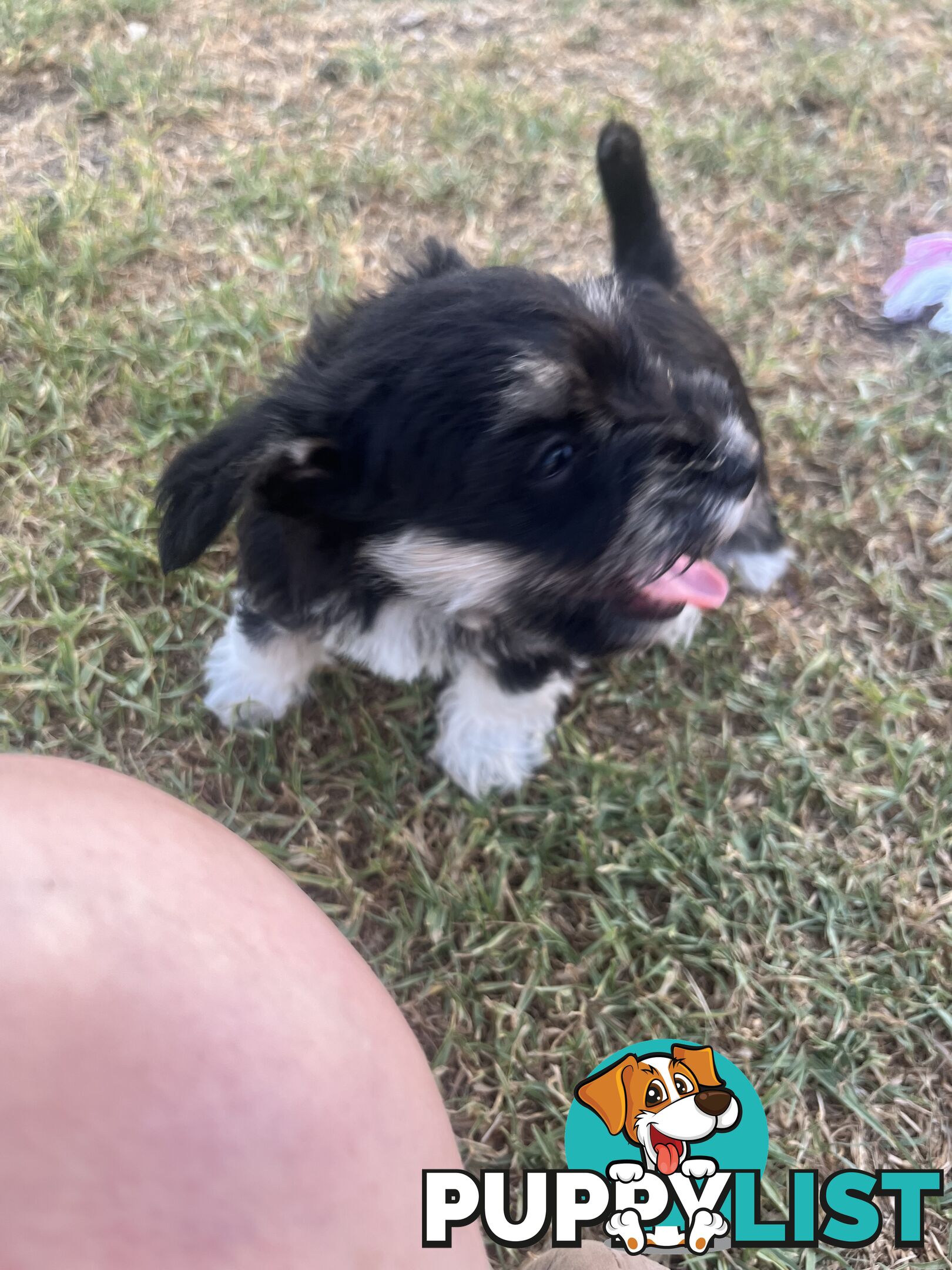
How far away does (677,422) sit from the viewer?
5.46 feet

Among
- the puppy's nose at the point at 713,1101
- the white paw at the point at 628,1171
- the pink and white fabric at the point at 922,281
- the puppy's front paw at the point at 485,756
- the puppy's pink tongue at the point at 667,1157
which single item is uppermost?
the pink and white fabric at the point at 922,281

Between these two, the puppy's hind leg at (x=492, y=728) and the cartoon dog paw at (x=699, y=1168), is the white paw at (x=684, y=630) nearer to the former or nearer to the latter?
the puppy's hind leg at (x=492, y=728)

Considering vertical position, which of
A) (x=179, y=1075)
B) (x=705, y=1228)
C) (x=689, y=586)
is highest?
(x=179, y=1075)

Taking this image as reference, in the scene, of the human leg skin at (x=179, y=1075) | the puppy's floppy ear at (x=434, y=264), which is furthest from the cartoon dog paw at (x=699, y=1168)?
the puppy's floppy ear at (x=434, y=264)

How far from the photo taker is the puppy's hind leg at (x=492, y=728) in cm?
211

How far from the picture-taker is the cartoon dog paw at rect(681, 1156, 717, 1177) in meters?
1.70

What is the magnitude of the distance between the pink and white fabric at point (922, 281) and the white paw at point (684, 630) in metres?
1.40

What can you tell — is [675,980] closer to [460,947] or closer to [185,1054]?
[460,947]

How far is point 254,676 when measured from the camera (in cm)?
216

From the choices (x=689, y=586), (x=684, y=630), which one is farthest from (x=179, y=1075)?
(x=684, y=630)

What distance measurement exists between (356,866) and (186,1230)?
119 cm

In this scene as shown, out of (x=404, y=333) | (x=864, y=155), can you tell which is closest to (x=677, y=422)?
(x=404, y=333)

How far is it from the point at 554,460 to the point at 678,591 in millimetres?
544

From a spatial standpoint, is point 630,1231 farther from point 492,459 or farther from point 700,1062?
point 492,459
